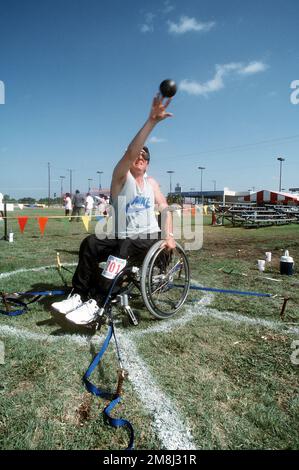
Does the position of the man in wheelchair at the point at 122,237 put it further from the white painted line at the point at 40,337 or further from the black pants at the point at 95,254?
the white painted line at the point at 40,337

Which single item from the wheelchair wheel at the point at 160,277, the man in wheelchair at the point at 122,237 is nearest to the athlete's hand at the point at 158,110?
the man in wheelchair at the point at 122,237

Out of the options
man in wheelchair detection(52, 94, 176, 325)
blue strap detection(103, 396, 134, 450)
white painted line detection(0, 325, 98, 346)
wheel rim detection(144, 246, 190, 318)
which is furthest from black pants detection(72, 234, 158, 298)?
blue strap detection(103, 396, 134, 450)

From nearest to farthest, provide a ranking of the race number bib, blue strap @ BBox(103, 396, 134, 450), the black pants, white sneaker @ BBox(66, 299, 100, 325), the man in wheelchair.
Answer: blue strap @ BBox(103, 396, 134, 450), white sneaker @ BBox(66, 299, 100, 325), the race number bib, the man in wheelchair, the black pants

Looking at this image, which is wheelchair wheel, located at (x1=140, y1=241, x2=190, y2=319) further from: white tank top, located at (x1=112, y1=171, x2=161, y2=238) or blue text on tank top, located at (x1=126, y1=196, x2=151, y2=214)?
blue text on tank top, located at (x1=126, y1=196, x2=151, y2=214)

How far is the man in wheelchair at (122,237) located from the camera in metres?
2.92

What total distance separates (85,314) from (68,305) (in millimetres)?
261

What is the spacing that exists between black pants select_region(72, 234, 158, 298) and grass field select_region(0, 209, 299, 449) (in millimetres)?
487

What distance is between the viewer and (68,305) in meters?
2.90

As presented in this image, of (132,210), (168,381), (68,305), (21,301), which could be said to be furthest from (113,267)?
(21,301)

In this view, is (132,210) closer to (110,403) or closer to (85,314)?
(85,314)

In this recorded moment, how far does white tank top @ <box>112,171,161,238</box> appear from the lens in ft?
10.3

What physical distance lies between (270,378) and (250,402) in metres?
0.35
